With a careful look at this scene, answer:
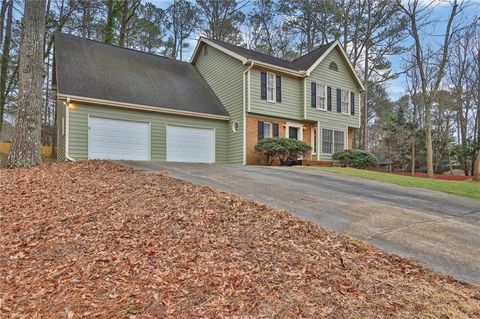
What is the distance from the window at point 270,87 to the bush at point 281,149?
2.24 m

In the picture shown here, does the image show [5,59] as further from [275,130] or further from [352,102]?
[352,102]

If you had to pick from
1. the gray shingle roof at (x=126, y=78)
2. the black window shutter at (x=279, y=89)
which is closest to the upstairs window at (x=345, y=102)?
the black window shutter at (x=279, y=89)

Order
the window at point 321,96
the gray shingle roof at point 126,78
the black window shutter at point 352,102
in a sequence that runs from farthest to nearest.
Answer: the black window shutter at point 352,102
the window at point 321,96
the gray shingle roof at point 126,78

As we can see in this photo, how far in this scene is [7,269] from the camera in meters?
3.83

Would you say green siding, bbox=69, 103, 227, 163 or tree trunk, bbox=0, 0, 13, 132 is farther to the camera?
tree trunk, bbox=0, 0, 13, 132

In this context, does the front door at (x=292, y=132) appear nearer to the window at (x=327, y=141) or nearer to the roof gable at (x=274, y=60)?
the window at (x=327, y=141)

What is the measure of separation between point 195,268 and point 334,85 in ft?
56.2

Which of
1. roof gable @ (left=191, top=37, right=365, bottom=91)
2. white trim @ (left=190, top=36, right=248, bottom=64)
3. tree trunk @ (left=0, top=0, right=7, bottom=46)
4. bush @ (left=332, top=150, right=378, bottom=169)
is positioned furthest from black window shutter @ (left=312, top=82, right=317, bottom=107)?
tree trunk @ (left=0, top=0, right=7, bottom=46)

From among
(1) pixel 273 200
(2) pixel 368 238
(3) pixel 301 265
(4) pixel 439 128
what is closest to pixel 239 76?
(1) pixel 273 200

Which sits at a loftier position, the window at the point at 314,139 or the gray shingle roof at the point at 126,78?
the gray shingle roof at the point at 126,78

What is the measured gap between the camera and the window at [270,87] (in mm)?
16639

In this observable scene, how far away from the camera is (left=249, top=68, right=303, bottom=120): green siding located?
52.5ft

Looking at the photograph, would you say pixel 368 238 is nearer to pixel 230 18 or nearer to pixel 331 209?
pixel 331 209

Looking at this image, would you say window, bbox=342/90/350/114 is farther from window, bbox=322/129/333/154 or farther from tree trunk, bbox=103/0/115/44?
tree trunk, bbox=103/0/115/44
